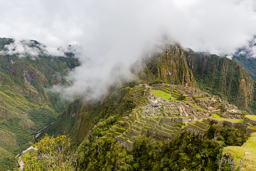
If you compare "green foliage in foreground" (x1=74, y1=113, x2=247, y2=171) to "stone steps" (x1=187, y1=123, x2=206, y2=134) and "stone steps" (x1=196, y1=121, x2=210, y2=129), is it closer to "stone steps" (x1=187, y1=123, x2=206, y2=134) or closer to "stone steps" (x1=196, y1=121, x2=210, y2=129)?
"stone steps" (x1=187, y1=123, x2=206, y2=134)

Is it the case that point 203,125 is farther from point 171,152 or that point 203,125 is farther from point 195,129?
point 171,152

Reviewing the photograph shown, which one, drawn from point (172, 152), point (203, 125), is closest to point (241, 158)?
point (203, 125)

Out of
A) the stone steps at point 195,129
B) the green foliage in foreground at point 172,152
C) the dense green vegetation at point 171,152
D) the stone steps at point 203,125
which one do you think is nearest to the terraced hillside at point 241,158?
the dense green vegetation at point 171,152

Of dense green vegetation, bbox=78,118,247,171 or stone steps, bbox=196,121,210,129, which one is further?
stone steps, bbox=196,121,210,129

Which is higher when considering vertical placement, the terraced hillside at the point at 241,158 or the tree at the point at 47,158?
the tree at the point at 47,158

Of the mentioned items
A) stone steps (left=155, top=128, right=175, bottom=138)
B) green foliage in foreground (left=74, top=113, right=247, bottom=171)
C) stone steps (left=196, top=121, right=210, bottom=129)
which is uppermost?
stone steps (left=196, top=121, right=210, bottom=129)

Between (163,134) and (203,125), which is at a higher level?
(203,125)

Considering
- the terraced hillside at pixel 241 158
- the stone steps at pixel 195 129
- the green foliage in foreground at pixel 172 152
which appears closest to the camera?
the terraced hillside at pixel 241 158

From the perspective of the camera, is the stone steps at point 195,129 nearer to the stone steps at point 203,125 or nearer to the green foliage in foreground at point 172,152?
the stone steps at point 203,125

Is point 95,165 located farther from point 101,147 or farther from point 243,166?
point 243,166

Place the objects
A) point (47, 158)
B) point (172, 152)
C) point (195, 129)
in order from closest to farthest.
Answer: point (47, 158) < point (195, 129) < point (172, 152)

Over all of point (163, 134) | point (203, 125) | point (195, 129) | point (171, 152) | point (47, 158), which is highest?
point (203, 125)

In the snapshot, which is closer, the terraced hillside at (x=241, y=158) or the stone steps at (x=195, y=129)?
the terraced hillside at (x=241, y=158)

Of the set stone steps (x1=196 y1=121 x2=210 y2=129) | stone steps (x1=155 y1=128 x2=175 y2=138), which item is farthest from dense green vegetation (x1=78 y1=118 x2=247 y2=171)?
stone steps (x1=155 y1=128 x2=175 y2=138)
